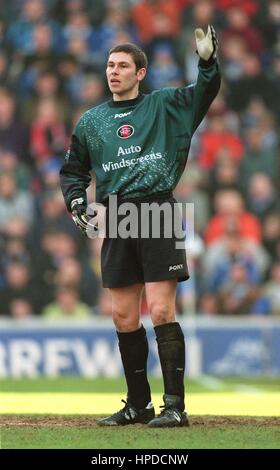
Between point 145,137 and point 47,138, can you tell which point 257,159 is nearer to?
point 47,138

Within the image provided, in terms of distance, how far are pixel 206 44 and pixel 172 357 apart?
6.49ft

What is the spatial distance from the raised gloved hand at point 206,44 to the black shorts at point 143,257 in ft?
3.01

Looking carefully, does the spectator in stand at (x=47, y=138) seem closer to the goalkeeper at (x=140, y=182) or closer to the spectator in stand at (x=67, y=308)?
the spectator in stand at (x=67, y=308)

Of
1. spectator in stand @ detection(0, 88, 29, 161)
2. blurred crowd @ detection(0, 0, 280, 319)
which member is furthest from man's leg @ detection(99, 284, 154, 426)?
spectator in stand @ detection(0, 88, 29, 161)

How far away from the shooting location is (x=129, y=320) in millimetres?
8250

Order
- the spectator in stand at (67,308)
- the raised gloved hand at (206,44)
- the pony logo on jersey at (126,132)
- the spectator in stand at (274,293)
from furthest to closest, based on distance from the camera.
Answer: the spectator in stand at (274,293) < the spectator in stand at (67,308) < the pony logo on jersey at (126,132) < the raised gloved hand at (206,44)

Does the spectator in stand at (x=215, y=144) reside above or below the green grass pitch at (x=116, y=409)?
above

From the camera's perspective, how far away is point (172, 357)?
793 cm

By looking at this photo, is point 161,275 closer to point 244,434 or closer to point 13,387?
point 244,434

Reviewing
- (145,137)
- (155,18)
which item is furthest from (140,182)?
(155,18)

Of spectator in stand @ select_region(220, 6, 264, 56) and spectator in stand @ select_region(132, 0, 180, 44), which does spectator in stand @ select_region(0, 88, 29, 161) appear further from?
spectator in stand @ select_region(220, 6, 264, 56)

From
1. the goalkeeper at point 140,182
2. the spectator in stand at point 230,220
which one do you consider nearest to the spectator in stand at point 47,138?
the spectator in stand at point 230,220

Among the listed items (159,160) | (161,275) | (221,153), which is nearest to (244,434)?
(161,275)

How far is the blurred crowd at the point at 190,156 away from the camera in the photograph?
16562 mm
